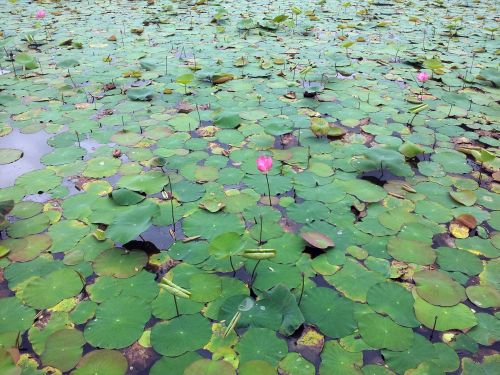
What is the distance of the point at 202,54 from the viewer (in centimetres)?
468

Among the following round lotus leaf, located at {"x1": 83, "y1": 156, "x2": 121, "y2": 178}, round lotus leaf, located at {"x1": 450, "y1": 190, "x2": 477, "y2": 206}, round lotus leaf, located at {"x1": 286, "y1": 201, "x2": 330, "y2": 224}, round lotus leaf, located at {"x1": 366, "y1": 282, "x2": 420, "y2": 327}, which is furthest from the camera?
round lotus leaf, located at {"x1": 83, "y1": 156, "x2": 121, "y2": 178}

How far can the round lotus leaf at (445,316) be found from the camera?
1567mm

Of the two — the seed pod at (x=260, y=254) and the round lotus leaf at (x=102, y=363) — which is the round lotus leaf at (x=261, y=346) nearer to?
the seed pod at (x=260, y=254)

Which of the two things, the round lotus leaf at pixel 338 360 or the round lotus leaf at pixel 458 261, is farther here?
the round lotus leaf at pixel 458 261

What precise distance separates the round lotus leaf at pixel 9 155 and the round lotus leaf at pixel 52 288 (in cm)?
127

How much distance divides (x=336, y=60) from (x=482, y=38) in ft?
8.55

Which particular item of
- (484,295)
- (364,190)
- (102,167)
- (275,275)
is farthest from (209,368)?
(102,167)

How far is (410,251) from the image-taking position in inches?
75.7

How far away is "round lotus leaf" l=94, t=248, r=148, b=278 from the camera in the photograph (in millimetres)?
1797

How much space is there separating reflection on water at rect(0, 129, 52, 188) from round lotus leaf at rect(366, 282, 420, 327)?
2181mm

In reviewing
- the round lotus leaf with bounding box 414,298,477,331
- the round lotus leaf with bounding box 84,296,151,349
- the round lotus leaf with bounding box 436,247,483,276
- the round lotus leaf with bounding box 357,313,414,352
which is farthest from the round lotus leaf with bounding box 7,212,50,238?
the round lotus leaf with bounding box 436,247,483,276

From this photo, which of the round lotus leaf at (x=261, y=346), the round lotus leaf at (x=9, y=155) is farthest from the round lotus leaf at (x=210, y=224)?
the round lotus leaf at (x=9, y=155)

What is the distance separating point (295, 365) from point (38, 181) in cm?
189

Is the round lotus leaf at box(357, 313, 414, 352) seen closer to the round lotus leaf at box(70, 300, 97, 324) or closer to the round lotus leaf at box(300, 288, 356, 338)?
the round lotus leaf at box(300, 288, 356, 338)
